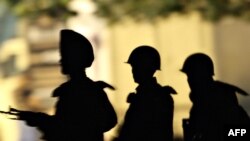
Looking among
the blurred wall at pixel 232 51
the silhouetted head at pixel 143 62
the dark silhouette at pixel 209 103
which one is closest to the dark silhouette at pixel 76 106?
the silhouetted head at pixel 143 62

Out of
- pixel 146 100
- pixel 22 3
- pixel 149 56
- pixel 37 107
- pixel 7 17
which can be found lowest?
pixel 146 100

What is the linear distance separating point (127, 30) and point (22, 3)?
2576mm

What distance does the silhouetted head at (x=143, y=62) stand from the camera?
6.64 feet

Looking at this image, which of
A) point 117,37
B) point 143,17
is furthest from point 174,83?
point 117,37

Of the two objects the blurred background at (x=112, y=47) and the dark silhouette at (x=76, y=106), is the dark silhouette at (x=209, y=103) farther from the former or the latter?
the blurred background at (x=112, y=47)

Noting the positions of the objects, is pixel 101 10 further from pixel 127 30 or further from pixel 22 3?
pixel 127 30

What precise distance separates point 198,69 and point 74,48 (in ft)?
1.35

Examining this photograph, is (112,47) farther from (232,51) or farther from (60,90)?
(60,90)

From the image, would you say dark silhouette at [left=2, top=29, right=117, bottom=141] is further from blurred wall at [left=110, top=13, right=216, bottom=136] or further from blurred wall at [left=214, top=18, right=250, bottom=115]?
blurred wall at [left=214, top=18, right=250, bottom=115]

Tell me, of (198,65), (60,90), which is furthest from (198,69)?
(60,90)

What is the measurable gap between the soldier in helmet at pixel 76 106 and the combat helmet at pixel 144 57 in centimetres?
13

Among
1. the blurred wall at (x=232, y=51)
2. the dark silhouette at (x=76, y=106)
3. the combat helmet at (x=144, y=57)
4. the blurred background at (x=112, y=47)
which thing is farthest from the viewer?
the blurred wall at (x=232, y=51)

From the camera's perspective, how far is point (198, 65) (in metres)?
2.07

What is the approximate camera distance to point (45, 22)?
7305mm
